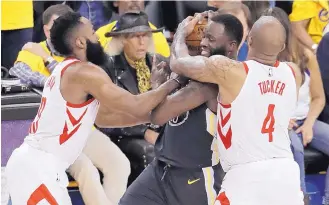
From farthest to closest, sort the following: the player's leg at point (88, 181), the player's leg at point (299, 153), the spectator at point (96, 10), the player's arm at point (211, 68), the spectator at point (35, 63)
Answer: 1. the spectator at point (96, 10)
2. the spectator at point (35, 63)
3. the player's leg at point (299, 153)
4. the player's leg at point (88, 181)
5. the player's arm at point (211, 68)

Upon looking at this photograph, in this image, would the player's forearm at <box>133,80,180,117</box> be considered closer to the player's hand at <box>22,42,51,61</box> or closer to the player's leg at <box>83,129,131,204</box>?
the player's leg at <box>83,129,131,204</box>

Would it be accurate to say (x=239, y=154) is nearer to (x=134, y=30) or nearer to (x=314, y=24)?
(x=134, y=30)

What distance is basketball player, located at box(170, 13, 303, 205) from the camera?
4.20m

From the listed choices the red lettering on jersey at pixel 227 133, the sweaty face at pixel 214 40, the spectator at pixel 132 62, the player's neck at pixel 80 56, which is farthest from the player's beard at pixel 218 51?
the spectator at pixel 132 62

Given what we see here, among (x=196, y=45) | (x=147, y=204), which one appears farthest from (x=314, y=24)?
(x=147, y=204)

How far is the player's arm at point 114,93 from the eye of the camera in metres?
4.52

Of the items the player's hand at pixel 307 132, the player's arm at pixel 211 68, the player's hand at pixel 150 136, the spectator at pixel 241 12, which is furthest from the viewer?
the spectator at pixel 241 12

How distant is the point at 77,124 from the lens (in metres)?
4.57

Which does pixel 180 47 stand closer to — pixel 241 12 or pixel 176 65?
pixel 176 65

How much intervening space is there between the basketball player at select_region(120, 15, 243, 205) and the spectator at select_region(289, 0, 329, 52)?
2.77m

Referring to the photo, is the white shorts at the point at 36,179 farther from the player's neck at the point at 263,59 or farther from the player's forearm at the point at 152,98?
the player's neck at the point at 263,59

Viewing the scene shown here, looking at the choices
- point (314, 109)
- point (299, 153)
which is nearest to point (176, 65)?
point (299, 153)

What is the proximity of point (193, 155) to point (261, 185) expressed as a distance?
1.79ft

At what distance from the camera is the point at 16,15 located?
690 centimetres
